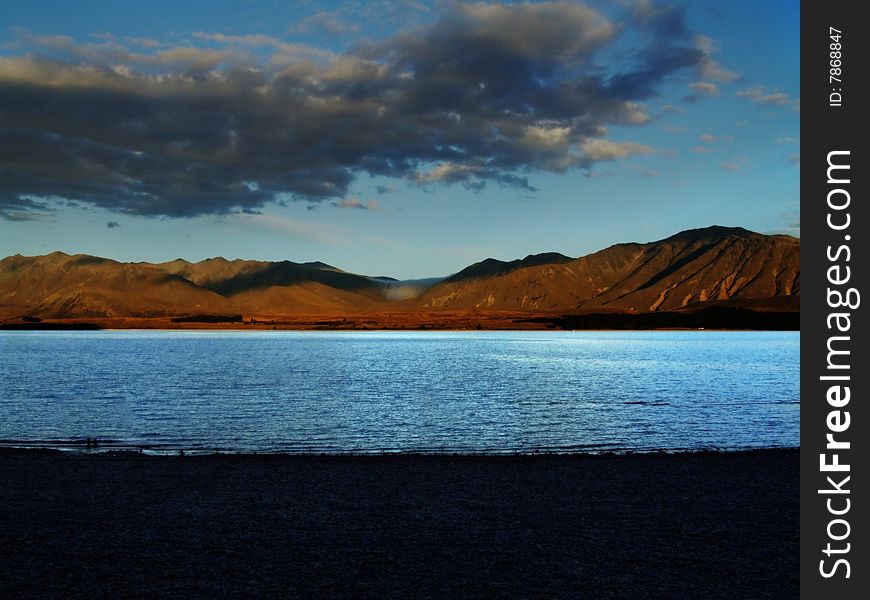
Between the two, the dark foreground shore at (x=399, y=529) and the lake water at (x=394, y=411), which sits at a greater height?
the dark foreground shore at (x=399, y=529)

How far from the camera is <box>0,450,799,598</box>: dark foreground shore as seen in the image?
558 inches

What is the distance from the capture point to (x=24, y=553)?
52.8ft

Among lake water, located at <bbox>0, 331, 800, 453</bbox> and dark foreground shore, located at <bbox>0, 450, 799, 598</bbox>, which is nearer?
dark foreground shore, located at <bbox>0, 450, 799, 598</bbox>

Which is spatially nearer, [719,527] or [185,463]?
[719,527]

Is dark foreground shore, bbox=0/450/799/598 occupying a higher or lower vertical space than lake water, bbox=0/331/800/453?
higher

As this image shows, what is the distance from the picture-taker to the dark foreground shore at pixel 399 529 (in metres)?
14.2

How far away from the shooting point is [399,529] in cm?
1866

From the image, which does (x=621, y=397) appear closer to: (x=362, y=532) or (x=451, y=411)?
(x=451, y=411)

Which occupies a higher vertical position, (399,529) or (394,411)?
(399,529)

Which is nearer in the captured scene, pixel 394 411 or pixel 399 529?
pixel 399 529

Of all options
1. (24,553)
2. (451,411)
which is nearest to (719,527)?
(24,553)

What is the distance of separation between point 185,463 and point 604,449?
21.1m

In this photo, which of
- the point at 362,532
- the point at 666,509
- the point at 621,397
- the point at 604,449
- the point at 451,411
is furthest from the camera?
the point at 621,397

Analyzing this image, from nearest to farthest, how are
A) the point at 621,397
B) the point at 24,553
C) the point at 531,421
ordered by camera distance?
the point at 24,553 < the point at 531,421 < the point at 621,397
